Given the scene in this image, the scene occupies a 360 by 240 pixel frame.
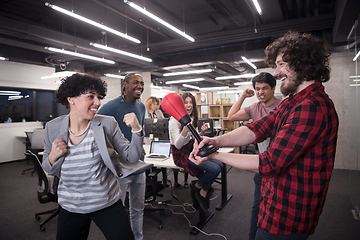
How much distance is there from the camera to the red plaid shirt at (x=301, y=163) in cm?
82

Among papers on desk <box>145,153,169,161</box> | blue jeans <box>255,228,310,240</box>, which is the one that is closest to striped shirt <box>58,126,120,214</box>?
blue jeans <box>255,228,310,240</box>

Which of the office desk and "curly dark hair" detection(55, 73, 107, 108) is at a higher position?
"curly dark hair" detection(55, 73, 107, 108)

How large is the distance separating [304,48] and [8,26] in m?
6.28

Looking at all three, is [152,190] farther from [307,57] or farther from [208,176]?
[307,57]

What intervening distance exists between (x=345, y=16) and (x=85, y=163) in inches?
195

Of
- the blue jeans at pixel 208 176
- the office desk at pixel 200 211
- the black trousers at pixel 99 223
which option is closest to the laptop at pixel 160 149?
the office desk at pixel 200 211

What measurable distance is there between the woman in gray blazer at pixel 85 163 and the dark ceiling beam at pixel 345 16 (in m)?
4.21

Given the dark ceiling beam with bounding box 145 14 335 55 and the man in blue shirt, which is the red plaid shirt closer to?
the man in blue shirt

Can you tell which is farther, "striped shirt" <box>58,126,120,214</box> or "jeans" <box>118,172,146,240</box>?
"jeans" <box>118,172,146,240</box>

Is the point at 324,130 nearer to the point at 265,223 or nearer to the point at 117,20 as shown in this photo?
the point at 265,223

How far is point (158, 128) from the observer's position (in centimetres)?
369

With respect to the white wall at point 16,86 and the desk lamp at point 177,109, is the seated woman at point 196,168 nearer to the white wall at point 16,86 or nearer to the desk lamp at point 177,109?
the desk lamp at point 177,109

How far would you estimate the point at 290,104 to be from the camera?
101 cm

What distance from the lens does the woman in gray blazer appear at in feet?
4.28
